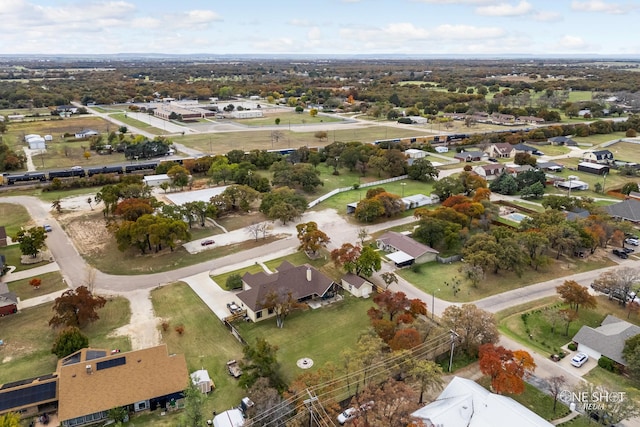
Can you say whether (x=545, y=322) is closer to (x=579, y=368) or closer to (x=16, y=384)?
(x=579, y=368)

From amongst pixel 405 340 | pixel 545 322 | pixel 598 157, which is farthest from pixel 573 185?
pixel 405 340

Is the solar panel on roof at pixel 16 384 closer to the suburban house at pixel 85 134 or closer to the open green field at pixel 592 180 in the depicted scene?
the open green field at pixel 592 180

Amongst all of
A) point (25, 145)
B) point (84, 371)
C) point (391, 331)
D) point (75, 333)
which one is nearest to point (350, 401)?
point (391, 331)

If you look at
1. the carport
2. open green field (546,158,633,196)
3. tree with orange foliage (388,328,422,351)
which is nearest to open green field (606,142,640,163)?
open green field (546,158,633,196)

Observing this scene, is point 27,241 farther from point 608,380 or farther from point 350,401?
point 608,380

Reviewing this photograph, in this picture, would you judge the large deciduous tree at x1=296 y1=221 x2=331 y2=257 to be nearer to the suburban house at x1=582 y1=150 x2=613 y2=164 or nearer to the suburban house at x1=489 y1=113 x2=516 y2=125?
the suburban house at x1=582 y1=150 x2=613 y2=164

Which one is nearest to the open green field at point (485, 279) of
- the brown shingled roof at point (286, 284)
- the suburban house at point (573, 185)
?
the brown shingled roof at point (286, 284)
